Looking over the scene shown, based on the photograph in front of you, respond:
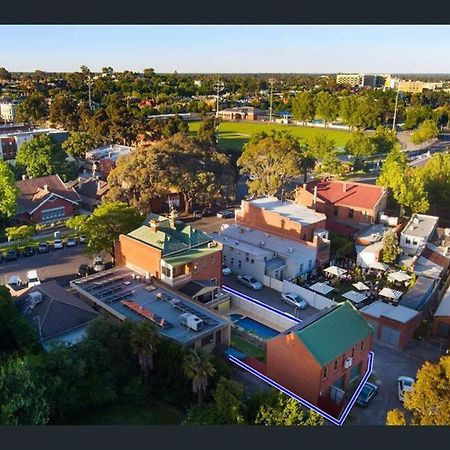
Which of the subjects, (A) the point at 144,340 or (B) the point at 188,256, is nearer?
(A) the point at 144,340

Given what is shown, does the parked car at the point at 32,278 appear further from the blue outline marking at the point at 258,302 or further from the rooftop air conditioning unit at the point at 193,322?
the rooftop air conditioning unit at the point at 193,322

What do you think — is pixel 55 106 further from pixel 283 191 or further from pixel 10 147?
pixel 283 191

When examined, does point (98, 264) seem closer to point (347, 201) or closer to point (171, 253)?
point (171, 253)

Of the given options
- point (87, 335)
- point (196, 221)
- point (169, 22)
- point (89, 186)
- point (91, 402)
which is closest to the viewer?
point (169, 22)

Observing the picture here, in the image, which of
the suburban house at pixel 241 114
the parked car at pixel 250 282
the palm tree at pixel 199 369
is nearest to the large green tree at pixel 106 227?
the parked car at pixel 250 282

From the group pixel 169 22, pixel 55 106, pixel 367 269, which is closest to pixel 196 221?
pixel 367 269

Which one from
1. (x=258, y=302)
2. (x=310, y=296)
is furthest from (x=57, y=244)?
(x=310, y=296)
